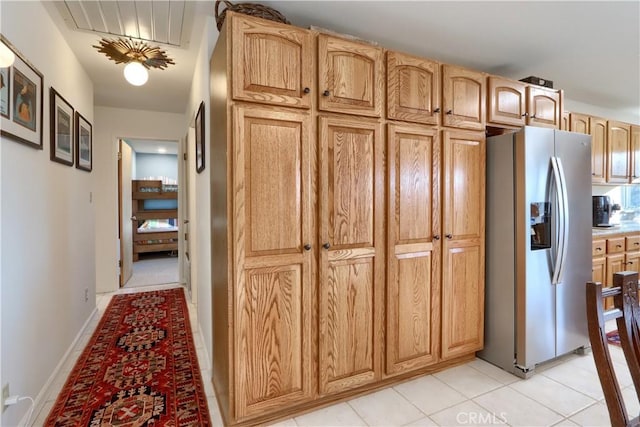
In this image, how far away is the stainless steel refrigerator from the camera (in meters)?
2.22

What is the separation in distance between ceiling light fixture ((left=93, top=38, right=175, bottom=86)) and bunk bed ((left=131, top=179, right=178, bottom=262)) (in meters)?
4.45

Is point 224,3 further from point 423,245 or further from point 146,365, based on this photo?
point 146,365

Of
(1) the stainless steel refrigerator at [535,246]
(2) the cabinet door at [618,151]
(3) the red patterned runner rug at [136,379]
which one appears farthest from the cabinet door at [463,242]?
(2) the cabinet door at [618,151]

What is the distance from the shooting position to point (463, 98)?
2.32 m

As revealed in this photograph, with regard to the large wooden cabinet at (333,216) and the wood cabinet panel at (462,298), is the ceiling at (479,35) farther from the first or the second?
the wood cabinet panel at (462,298)

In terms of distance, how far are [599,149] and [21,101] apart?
213 inches

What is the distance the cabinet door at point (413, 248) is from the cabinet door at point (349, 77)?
0.81 feet

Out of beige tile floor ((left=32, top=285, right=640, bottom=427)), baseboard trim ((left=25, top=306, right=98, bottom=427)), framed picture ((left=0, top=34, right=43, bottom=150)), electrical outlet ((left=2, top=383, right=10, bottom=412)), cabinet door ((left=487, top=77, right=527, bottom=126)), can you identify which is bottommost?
beige tile floor ((left=32, top=285, right=640, bottom=427))

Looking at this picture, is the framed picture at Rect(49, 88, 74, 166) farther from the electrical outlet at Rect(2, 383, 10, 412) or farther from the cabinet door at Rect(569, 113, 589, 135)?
the cabinet door at Rect(569, 113, 589, 135)

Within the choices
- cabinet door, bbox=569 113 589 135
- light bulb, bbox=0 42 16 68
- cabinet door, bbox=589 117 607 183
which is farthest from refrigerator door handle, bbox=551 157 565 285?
light bulb, bbox=0 42 16 68

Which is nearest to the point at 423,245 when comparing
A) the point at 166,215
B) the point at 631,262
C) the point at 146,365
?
the point at 146,365

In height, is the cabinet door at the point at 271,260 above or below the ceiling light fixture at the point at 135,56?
below

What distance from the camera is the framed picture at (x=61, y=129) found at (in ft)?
7.30

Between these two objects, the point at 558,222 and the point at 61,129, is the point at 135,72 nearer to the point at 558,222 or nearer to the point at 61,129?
the point at 61,129
